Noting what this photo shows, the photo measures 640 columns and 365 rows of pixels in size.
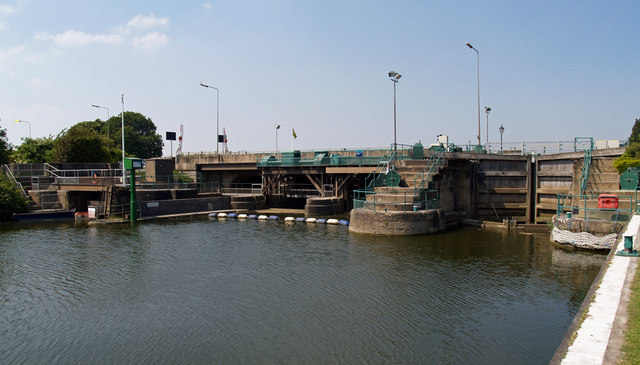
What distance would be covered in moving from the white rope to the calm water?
702 mm

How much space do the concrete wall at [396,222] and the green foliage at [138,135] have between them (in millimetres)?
88686

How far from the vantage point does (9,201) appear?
1543 inches

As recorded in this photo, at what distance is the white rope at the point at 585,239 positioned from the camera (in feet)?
74.6

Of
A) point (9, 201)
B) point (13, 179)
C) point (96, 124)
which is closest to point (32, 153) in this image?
point (13, 179)

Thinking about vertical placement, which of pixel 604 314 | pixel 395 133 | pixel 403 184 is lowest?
pixel 604 314

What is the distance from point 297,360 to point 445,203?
26587 millimetres

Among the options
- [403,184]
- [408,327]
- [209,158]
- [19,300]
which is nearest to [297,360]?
[408,327]

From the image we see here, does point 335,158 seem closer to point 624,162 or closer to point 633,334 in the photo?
point 624,162

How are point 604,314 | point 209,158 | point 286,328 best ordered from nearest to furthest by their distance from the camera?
point 604,314 < point 286,328 < point 209,158

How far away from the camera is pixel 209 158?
180 ft

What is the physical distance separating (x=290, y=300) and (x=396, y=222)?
1446 cm

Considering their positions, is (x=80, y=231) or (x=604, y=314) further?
(x=80, y=231)

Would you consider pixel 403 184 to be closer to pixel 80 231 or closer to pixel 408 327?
pixel 408 327

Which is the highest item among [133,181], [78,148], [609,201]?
[78,148]
